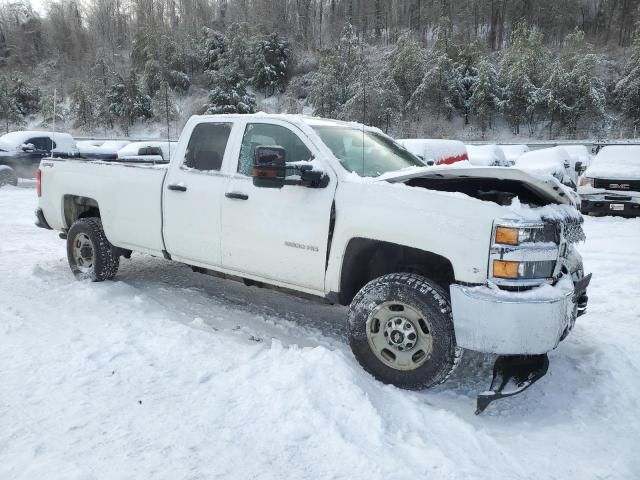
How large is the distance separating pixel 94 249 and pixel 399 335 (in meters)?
3.75

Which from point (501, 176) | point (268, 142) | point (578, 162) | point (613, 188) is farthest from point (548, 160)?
point (501, 176)

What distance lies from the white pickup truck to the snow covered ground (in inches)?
13.9

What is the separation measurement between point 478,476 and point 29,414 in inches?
101

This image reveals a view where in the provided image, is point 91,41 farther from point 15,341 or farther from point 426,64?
point 15,341

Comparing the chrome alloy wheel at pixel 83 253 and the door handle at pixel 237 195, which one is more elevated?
the door handle at pixel 237 195

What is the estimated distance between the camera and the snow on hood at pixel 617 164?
10680 millimetres

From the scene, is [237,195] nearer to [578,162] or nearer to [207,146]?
[207,146]

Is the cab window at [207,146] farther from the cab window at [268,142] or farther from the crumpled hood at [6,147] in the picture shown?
the crumpled hood at [6,147]

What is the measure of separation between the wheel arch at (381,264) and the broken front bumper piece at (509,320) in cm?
47

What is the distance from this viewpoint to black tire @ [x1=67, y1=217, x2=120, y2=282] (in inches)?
221

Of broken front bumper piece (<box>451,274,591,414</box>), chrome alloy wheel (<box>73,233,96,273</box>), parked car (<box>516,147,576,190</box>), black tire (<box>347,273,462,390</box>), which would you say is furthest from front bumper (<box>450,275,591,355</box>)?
parked car (<box>516,147,576,190</box>)

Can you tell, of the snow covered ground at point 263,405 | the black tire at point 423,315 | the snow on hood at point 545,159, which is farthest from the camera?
the snow on hood at point 545,159

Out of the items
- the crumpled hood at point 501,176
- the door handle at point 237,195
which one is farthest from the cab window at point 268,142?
the crumpled hood at point 501,176

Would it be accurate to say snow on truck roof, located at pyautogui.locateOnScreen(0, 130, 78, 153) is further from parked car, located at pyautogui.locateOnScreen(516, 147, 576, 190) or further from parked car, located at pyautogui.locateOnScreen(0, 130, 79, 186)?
parked car, located at pyautogui.locateOnScreen(516, 147, 576, 190)
